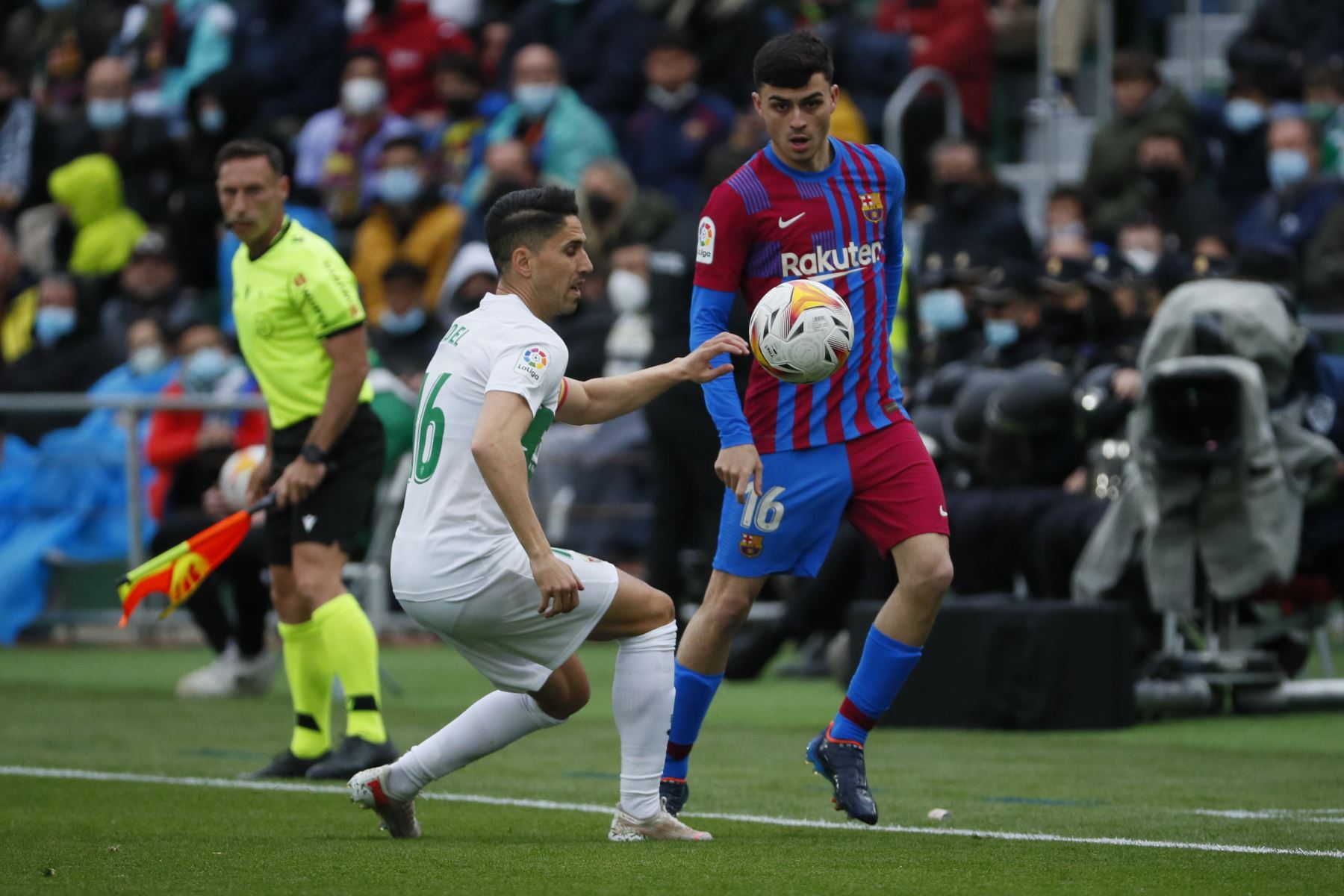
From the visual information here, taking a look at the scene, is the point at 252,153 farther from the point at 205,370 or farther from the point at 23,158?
the point at 23,158

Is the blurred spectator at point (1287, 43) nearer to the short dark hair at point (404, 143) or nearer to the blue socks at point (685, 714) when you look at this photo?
the short dark hair at point (404, 143)

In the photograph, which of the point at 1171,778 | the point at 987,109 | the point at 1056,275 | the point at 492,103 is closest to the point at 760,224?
the point at 1171,778

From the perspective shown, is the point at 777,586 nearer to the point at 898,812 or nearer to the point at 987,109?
the point at 987,109

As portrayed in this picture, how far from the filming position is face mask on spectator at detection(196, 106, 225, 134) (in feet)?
69.6

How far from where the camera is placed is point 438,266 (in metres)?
18.1

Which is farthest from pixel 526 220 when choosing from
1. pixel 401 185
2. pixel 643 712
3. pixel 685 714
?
pixel 401 185

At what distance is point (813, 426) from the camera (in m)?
7.18

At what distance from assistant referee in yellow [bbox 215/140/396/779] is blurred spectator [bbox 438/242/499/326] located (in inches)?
220

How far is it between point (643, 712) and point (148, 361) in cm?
1145

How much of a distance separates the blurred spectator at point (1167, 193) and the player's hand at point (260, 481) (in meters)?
7.22

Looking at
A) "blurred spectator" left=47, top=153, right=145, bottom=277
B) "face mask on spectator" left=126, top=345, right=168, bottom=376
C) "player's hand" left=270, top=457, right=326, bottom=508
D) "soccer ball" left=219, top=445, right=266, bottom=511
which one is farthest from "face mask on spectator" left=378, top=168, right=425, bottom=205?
"player's hand" left=270, top=457, right=326, bottom=508

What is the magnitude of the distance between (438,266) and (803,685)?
6.42m

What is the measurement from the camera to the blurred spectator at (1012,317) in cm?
1295

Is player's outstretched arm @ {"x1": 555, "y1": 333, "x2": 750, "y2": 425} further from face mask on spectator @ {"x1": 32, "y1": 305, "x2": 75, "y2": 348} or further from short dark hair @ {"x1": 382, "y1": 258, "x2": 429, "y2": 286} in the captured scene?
face mask on spectator @ {"x1": 32, "y1": 305, "x2": 75, "y2": 348}
